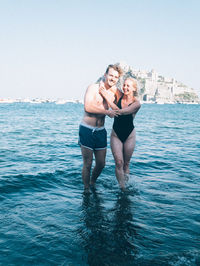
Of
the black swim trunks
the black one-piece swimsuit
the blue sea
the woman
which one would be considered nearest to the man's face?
the woman

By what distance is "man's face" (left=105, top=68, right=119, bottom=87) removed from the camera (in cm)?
495

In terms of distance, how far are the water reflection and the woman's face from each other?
2609mm

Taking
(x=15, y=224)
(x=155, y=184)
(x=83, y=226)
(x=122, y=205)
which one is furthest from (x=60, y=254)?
(x=155, y=184)

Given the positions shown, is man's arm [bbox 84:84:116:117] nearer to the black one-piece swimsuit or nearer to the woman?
the woman

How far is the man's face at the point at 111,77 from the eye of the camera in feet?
16.2

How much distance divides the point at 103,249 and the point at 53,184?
3516 millimetres

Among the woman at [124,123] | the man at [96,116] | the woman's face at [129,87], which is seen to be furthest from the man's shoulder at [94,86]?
the woman's face at [129,87]

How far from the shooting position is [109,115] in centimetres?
502

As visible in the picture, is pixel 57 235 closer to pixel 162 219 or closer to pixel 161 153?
pixel 162 219

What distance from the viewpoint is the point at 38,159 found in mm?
9914

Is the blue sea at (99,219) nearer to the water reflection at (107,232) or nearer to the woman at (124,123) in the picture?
the water reflection at (107,232)

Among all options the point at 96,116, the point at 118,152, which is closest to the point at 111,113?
the point at 96,116

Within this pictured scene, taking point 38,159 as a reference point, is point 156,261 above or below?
above

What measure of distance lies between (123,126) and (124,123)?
3.1 inches
